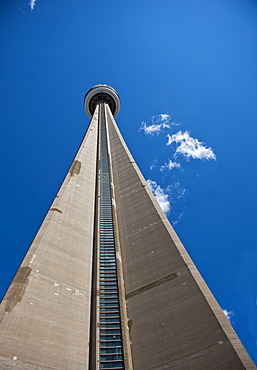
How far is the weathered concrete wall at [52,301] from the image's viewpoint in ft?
25.9

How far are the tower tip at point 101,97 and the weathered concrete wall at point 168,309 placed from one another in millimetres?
37496

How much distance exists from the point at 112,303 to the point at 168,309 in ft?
7.61

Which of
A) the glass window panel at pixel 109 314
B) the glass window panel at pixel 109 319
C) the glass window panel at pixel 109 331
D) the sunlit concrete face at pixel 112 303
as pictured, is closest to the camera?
the sunlit concrete face at pixel 112 303

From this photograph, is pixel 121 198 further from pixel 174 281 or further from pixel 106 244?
pixel 174 281

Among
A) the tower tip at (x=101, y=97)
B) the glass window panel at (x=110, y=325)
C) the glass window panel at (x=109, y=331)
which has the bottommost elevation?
the glass window panel at (x=109, y=331)

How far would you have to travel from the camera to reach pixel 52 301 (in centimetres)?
976

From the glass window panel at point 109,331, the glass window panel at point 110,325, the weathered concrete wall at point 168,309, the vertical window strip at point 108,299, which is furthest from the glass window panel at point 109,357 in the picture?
the glass window panel at point 110,325

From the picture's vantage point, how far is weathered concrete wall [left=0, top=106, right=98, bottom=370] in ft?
25.9

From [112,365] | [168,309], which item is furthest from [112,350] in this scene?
[168,309]

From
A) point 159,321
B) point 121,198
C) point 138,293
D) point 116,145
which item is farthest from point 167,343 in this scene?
point 116,145

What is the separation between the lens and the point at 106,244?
14.5 metres

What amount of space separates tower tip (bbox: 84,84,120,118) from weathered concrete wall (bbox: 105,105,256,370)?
123ft

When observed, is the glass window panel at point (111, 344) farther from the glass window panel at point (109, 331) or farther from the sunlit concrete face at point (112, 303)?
the glass window panel at point (109, 331)

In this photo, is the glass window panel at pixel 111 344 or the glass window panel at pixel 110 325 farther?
the glass window panel at pixel 110 325
